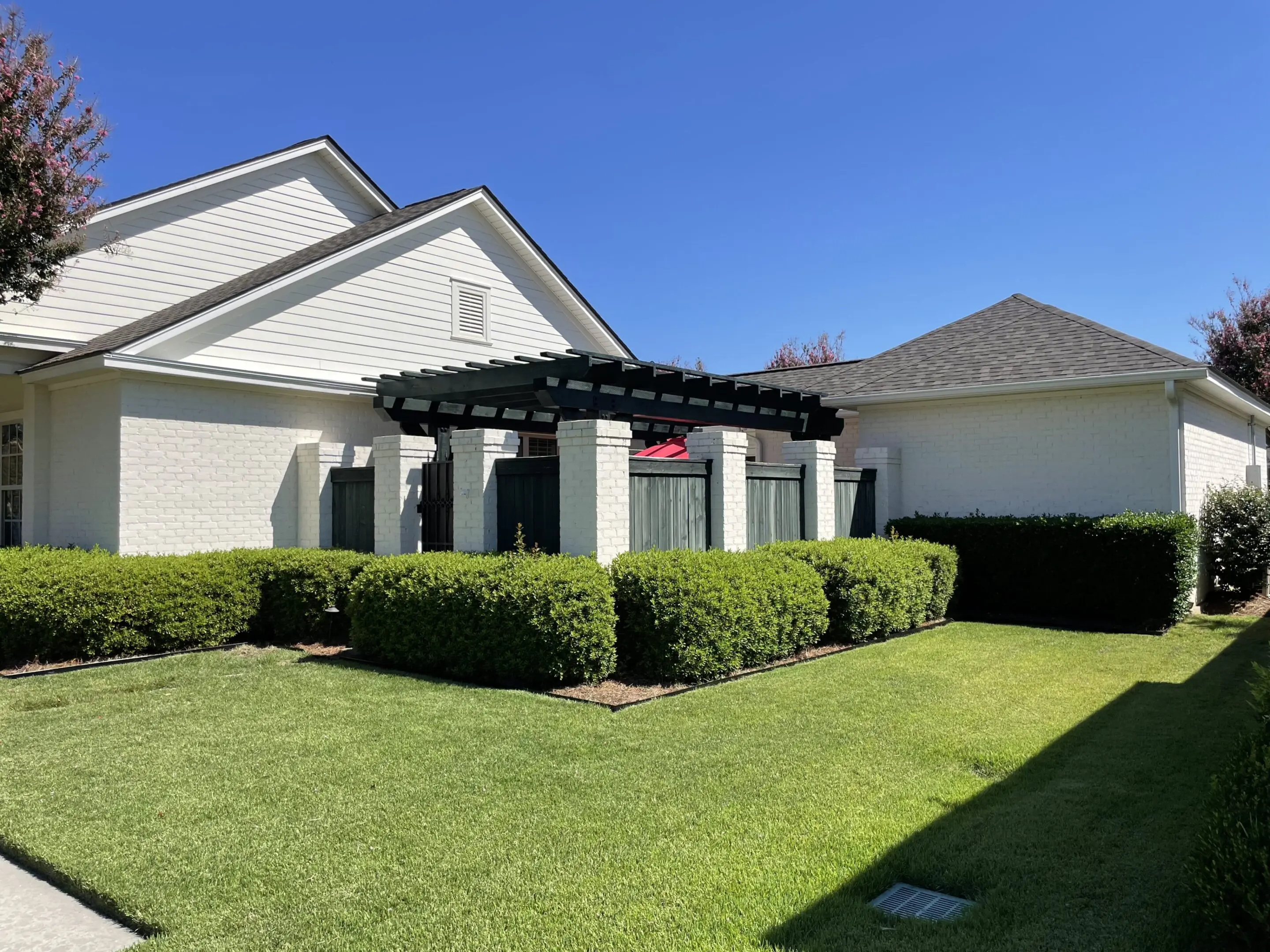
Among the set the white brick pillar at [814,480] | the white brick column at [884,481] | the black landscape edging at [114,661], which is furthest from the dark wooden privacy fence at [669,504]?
the black landscape edging at [114,661]

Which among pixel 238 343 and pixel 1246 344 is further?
pixel 1246 344

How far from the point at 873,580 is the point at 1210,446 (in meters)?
6.97

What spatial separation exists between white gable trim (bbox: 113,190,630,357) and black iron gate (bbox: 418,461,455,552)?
3.68 m

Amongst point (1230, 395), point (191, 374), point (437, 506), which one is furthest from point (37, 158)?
point (1230, 395)

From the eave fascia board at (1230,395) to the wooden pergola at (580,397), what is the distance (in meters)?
5.41

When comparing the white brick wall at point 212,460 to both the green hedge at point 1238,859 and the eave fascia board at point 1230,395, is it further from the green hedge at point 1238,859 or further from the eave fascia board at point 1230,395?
the eave fascia board at point 1230,395

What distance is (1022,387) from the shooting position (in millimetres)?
12875

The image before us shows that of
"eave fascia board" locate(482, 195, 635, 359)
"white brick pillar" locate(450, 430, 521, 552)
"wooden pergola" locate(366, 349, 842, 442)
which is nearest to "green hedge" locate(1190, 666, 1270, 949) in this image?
"wooden pergola" locate(366, 349, 842, 442)

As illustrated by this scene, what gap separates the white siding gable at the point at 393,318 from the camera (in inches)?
499

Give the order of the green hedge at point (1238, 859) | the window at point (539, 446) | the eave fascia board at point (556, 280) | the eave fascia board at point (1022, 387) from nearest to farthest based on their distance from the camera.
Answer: the green hedge at point (1238, 859) → the eave fascia board at point (1022, 387) → the eave fascia board at point (556, 280) → the window at point (539, 446)

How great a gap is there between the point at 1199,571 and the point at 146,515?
14928 millimetres

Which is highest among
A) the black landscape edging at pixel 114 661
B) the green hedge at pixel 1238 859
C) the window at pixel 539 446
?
the window at pixel 539 446

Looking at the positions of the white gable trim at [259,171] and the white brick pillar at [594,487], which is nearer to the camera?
the white brick pillar at [594,487]

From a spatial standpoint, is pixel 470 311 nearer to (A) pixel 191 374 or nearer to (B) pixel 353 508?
(B) pixel 353 508
